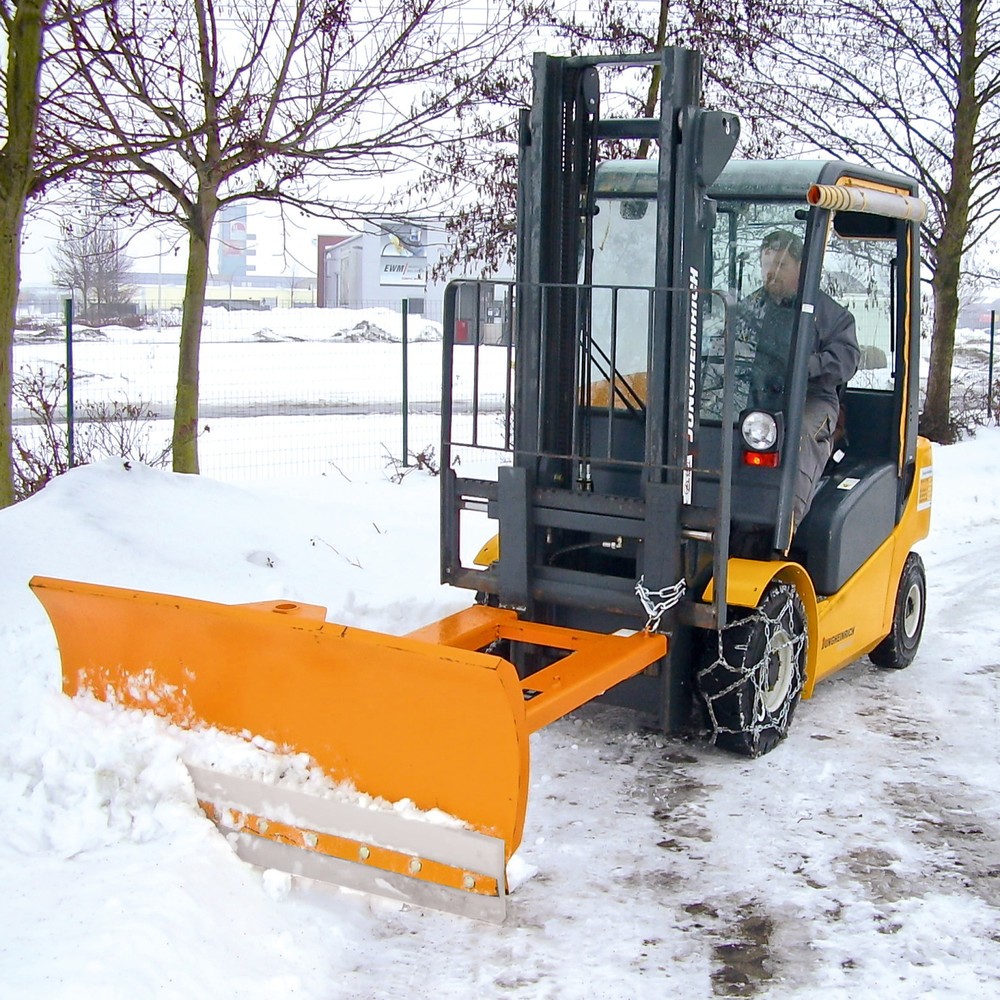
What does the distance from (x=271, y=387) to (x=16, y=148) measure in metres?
14.9

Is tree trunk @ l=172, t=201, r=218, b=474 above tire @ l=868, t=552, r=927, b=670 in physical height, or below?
above

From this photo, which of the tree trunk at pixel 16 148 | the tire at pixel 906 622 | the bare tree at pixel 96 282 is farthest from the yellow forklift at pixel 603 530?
the bare tree at pixel 96 282

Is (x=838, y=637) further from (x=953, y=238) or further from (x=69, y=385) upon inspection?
(x=953, y=238)

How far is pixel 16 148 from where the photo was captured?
6465mm

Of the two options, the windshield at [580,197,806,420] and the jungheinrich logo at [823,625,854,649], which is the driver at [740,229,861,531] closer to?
the windshield at [580,197,806,420]

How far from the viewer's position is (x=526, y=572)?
5.11 meters

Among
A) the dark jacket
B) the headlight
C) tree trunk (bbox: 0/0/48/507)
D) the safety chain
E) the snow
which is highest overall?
tree trunk (bbox: 0/0/48/507)

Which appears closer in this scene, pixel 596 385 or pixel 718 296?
pixel 718 296

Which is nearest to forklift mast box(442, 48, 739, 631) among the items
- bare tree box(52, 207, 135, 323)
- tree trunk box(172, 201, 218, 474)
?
tree trunk box(172, 201, 218, 474)

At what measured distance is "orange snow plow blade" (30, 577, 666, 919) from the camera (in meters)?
3.74

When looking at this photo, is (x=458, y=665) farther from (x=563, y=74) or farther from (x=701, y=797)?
(x=563, y=74)

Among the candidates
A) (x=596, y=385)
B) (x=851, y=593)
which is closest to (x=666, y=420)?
(x=596, y=385)

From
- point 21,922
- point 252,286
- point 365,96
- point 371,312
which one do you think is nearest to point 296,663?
point 21,922

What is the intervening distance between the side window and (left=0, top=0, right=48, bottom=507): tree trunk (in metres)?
4.21
